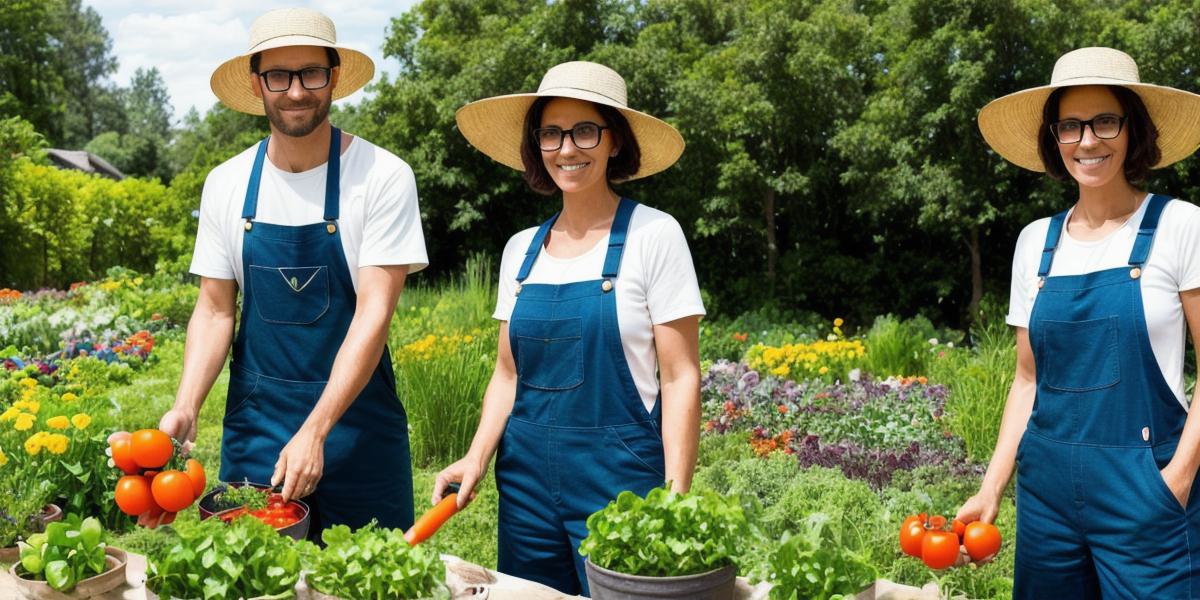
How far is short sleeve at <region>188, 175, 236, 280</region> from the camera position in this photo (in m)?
2.82

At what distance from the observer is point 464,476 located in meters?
2.48

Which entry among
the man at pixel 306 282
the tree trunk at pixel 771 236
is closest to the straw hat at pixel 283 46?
the man at pixel 306 282

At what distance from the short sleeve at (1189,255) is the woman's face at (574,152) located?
1.33 m

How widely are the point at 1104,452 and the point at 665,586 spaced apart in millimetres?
1251

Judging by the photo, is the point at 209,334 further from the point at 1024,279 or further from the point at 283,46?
the point at 1024,279

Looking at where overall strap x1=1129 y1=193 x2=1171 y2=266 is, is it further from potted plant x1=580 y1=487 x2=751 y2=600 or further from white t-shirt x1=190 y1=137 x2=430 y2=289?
white t-shirt x1=190 y1=137 x2=430 y2=289

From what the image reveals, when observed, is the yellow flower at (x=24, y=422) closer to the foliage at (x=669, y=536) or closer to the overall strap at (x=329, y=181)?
the overall strap at (x=329, y=181)

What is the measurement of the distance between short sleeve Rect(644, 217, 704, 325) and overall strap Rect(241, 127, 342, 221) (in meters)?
0.82

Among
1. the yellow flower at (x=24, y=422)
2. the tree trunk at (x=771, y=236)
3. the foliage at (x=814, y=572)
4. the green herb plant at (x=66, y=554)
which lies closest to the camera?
the foliage at (x=814, y=572)

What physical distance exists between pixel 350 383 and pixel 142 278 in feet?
40.1

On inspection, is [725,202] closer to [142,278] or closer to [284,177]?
[142,278]

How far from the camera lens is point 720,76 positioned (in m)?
14.3

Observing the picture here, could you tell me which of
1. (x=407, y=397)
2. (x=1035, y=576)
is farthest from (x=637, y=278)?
(x=407, y=397)

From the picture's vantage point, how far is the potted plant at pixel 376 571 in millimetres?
1760
